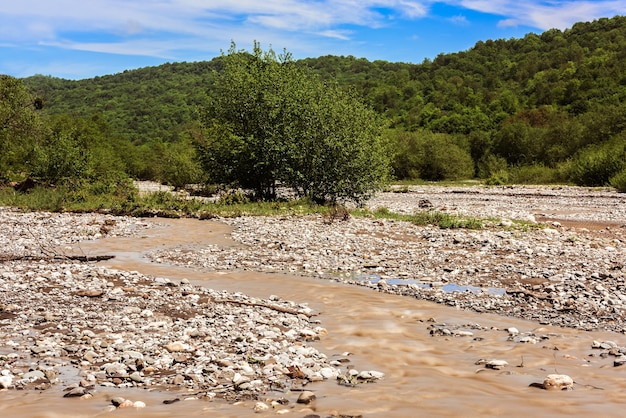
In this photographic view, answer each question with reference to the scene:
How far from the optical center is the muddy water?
223 inches

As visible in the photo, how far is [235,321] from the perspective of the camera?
9281mm

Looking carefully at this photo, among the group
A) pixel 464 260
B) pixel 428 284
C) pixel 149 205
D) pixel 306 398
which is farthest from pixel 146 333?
pixel 149 205

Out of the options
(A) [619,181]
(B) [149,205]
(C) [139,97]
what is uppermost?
(C) [139,97]

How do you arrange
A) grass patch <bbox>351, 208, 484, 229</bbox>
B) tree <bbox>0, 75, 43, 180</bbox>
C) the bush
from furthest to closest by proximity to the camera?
the bush, tree <bbox>0, 75, 43, 180</bbox>, grass patch <bbox>351, 208, 484, 229</bbox>

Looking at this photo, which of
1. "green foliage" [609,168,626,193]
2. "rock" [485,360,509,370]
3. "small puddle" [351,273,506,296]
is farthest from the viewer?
"green foliage" [609,168,626,193]

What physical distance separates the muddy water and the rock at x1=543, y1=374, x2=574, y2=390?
0.43 ft

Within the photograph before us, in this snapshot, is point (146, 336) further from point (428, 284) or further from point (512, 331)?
point (428, 284)

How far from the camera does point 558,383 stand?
21.3 feet

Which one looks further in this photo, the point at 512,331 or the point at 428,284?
the point at 428,284

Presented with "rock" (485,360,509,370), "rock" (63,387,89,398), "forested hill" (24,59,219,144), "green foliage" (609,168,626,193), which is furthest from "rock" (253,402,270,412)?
"forested hill" (24,59,219,144)

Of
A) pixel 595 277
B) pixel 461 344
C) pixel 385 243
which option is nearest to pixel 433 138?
pixel 385 243

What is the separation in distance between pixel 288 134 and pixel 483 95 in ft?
259

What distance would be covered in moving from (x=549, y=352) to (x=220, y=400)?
513 cm

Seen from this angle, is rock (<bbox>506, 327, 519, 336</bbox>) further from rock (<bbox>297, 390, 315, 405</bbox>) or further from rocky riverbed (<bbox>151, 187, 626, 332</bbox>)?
rock (<bbox>297, 390, 315, 405</bbox>)
